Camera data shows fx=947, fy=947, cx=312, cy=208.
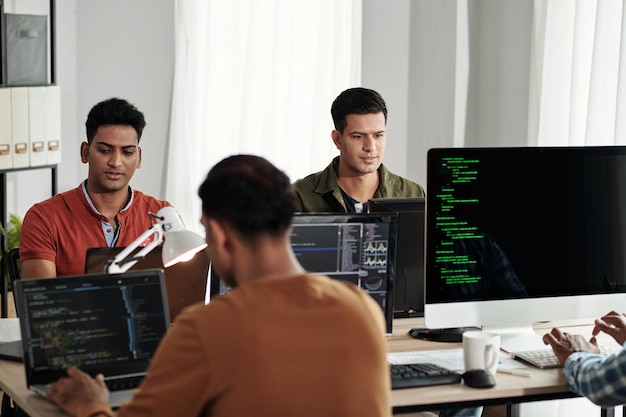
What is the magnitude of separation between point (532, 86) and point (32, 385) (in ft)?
9.21

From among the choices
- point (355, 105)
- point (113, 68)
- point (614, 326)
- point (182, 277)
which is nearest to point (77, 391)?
point (182, 277)

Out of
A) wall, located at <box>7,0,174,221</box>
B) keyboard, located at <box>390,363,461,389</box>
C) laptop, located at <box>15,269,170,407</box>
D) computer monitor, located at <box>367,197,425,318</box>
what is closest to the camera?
laptop, located at <box>15,269,170,407</box>

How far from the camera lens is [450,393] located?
221 centimetres

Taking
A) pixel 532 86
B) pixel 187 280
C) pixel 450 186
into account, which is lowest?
pixel 187 280

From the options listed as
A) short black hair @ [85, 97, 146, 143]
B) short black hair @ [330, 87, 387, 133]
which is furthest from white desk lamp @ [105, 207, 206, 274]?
short black hair @ [330, 87, 387, 133]

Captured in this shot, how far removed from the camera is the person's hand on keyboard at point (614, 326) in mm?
2508

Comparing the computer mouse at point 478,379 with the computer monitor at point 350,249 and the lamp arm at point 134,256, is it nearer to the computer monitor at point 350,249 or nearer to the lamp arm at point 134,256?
the computer monitor at point 350,249

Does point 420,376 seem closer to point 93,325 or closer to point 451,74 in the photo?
point 93,325

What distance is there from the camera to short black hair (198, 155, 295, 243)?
154cm

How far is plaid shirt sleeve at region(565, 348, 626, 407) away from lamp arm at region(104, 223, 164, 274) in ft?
3.47

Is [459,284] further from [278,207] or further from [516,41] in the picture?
[516,41]

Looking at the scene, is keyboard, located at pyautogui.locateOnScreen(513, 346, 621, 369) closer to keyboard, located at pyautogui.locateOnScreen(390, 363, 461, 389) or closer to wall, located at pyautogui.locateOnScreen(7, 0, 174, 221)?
keyboard, located at pyautogui.locateOnScreen(390, 363, 461, 389)

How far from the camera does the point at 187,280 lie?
2.56 metres

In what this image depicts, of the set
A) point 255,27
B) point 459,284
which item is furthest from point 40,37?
point 459,284
